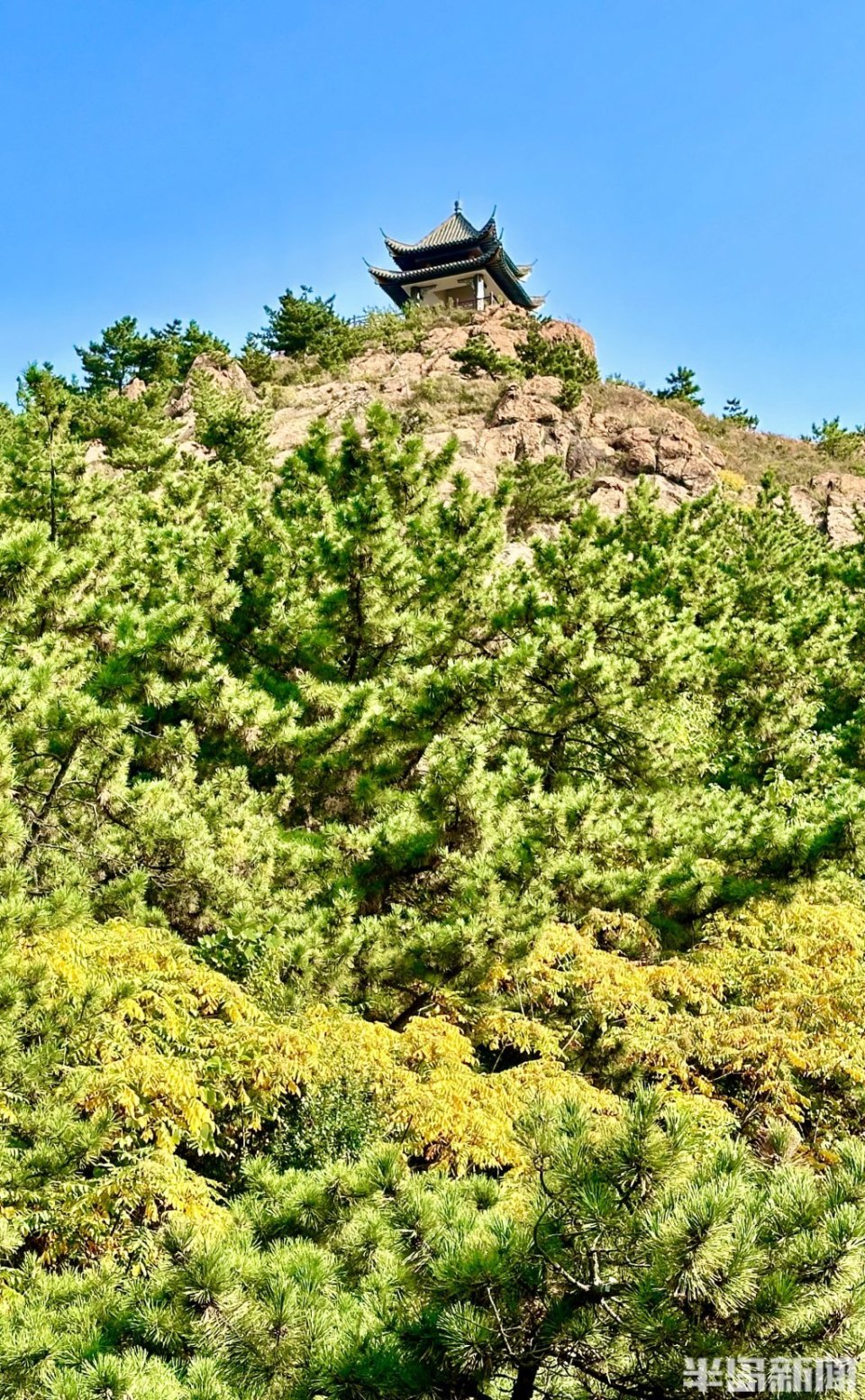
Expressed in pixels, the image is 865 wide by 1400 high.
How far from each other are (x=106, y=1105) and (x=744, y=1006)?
5134 millimetres

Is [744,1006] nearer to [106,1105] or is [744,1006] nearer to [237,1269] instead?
A: [106,1105]

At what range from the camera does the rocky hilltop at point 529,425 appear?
25.5 metres

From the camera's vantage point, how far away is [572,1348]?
2.56 metres

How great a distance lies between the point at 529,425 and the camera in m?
26.4

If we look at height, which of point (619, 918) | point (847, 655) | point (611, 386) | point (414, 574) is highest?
point (611, 386)

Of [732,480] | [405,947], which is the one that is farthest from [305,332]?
[405,947]

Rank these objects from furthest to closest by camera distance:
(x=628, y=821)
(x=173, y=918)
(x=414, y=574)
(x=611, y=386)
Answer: (x=611, y=386), (x=414, y=574), (x=628, y=821), (x=173, y=918)

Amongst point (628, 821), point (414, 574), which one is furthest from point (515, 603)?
point (628, 821)

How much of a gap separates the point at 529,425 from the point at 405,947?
70.3 ft

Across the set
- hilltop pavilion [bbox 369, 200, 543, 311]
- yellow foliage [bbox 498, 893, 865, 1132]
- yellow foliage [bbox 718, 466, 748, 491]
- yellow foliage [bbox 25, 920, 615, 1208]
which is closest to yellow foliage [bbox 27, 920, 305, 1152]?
yellow foliage [bbox 25, 920, 615, 1208]

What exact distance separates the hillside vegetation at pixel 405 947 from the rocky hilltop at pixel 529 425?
39.6 ft

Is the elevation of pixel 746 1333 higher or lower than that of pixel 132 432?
lower

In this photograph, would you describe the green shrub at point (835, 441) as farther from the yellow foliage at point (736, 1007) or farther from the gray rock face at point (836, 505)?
the yellow foliage at point (736, 1007)

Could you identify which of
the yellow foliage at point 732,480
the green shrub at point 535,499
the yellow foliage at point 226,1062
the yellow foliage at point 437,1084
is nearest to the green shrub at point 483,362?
the yellow foliage at point 732,480
